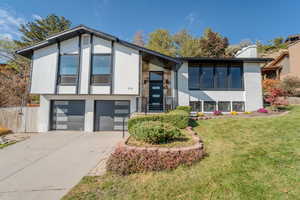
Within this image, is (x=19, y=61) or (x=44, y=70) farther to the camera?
(x=19, y=61)

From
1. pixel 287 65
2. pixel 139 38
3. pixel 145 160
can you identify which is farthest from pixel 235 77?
pixel 139 38

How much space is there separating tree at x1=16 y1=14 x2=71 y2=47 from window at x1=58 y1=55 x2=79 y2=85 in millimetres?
16787

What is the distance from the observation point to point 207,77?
10.7m

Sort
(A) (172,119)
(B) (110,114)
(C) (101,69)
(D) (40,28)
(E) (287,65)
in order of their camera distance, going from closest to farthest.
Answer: (A) (172,119) → (C) (101,69) → (B) (110,114) → (E) (287,65) → (D) (40,28)

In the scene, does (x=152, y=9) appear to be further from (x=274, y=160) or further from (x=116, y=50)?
(x=274, y=160)

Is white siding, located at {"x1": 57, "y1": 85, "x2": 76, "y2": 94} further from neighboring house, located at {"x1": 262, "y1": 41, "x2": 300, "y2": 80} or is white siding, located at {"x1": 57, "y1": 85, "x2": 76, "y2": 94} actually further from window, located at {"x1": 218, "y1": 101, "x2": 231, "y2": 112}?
neighboring house, located at {"x1": 262, "y1": 41, "x2": 300, "y2": 80}

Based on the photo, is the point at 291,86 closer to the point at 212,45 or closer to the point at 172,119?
the point at 212,45

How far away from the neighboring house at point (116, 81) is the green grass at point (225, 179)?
5550mm

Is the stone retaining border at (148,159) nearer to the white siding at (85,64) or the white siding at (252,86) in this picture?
the white siding at (85,64)

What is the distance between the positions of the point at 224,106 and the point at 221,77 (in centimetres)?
235

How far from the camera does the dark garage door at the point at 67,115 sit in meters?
9.11

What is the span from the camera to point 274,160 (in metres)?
3.54

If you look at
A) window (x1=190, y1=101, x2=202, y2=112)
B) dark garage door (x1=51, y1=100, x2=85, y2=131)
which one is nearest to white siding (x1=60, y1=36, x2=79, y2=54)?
dark garage door (x1=51, y1=100, x2=85, y2=131)

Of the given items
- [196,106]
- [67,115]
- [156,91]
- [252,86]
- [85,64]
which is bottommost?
[67,115]
